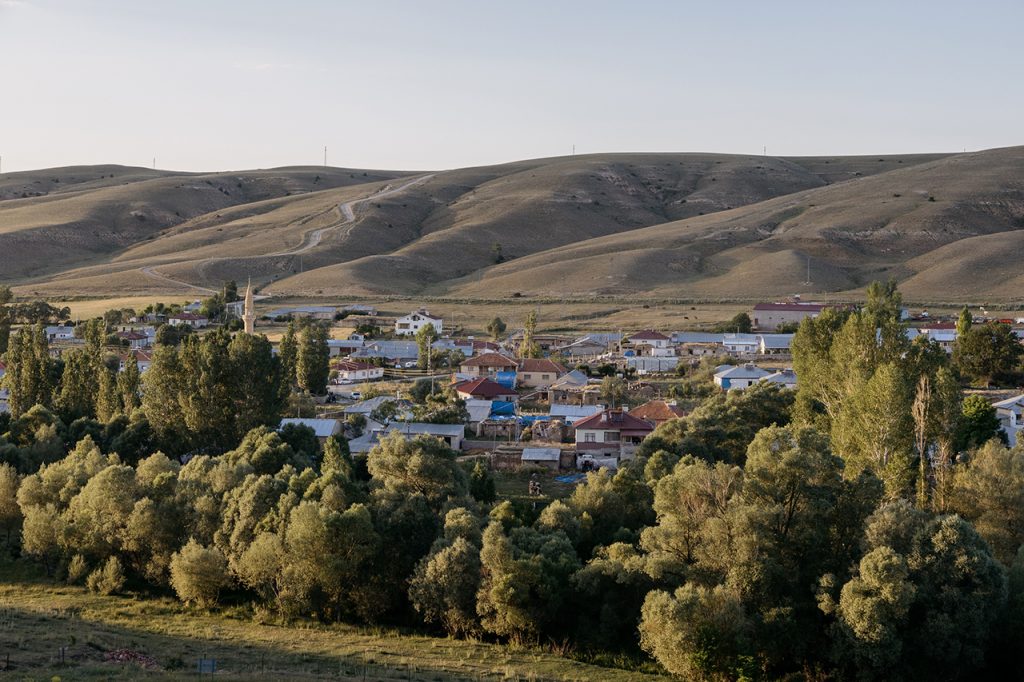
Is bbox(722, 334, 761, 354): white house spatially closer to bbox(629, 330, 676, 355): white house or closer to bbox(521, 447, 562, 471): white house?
bbox(629, 330, 676, 355): white house

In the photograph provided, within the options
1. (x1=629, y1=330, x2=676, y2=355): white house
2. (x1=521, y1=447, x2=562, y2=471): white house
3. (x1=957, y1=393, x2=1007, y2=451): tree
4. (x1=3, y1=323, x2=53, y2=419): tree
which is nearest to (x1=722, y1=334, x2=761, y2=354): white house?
(x1=629, y1=330, x2=676, y2=355): white house

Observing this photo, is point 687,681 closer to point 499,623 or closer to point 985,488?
point 499,623

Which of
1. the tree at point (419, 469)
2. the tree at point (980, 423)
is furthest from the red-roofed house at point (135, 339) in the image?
the tree at point (980, 423)

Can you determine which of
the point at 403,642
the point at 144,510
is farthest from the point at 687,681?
the point at 144,510

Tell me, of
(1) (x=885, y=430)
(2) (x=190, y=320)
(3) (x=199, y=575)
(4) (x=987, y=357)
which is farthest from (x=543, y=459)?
(2) (x=190, y=320)

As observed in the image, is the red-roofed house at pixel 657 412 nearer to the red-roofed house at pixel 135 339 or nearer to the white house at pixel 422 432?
the white house at pixel 422 432

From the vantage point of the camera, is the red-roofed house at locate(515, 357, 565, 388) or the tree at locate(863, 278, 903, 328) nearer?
the tree at locate(863, 278, 903, 328)
